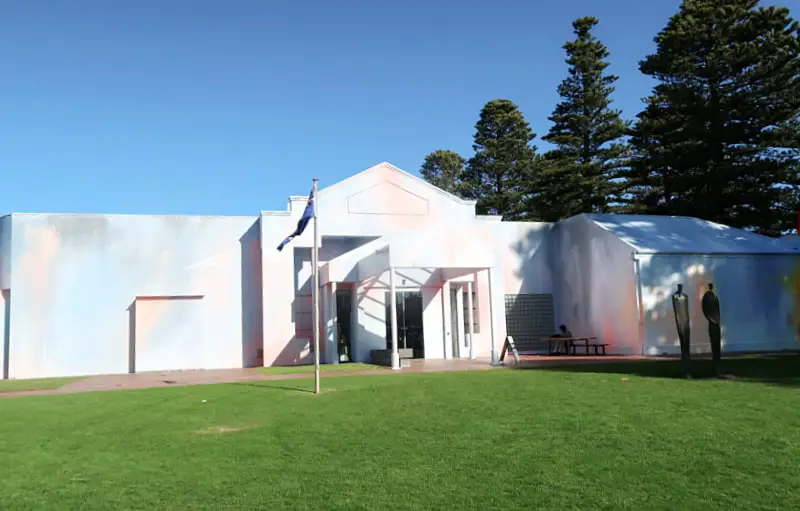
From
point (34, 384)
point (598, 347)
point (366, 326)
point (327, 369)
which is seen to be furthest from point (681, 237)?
point (34, 384)

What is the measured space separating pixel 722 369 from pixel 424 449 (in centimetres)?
934

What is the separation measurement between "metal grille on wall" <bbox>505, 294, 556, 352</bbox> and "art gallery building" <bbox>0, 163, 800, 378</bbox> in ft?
5.14

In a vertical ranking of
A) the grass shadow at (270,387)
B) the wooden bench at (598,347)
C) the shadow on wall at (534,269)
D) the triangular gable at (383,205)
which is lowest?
the grass shadow at (270,387)

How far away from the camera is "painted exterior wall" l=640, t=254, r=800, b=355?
20.0 meters

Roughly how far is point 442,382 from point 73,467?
25.0 feet

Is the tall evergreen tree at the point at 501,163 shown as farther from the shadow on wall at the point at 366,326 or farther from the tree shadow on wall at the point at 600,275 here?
the shadow on wall at the point at 366,326

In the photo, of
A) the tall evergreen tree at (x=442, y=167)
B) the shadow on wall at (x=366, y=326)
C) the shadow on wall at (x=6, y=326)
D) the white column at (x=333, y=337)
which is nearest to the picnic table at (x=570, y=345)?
the shadow on wall at (x=366, y=326)

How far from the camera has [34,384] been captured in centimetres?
1655

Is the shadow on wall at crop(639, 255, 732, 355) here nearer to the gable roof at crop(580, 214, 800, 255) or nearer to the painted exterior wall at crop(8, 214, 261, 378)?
the gable roof at crop(580, 214, 800, 255)

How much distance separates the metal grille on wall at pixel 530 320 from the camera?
77.0 feet

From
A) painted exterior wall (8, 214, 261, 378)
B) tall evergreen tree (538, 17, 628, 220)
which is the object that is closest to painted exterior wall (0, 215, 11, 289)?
painted exterior wall (8, 214, 261, 378)

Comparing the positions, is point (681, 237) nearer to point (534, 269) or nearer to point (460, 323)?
point (534, 269)

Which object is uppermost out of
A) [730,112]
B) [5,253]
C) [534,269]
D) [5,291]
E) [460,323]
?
[730,112]

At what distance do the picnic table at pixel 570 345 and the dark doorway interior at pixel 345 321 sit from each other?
634 cm
